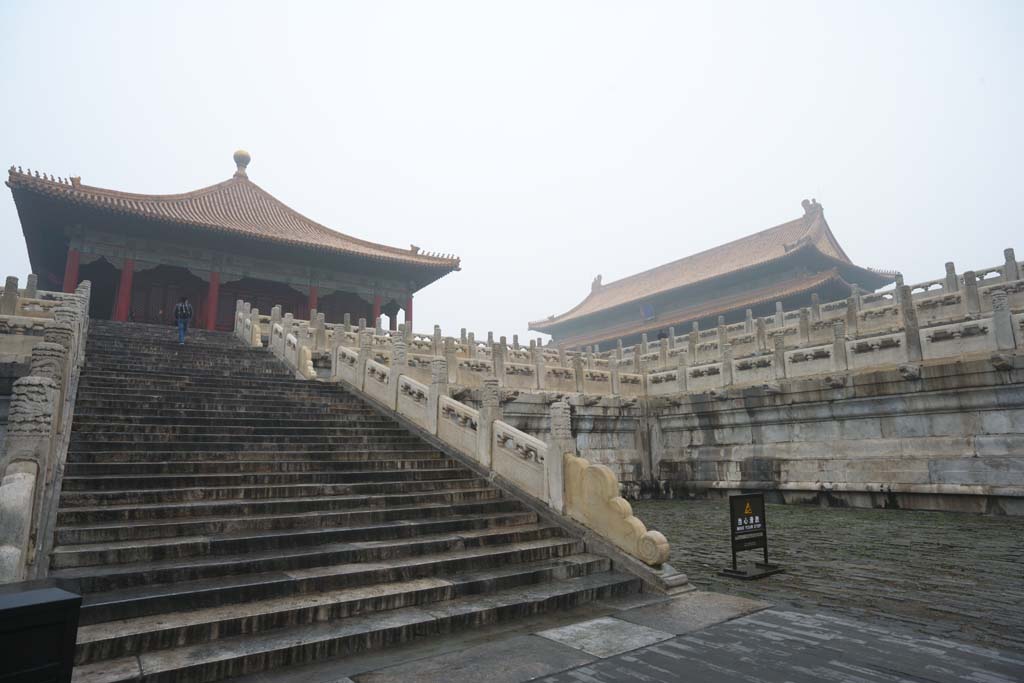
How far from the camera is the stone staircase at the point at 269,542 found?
4199mm

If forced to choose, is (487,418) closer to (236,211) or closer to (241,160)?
(236,211)

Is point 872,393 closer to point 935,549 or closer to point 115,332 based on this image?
point 935,549

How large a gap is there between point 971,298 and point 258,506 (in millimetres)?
17034

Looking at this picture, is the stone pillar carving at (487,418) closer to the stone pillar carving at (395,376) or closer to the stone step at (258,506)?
the stone step at (258,506)

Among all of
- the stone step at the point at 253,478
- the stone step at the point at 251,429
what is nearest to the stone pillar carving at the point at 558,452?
the stone step at the point at 253,478

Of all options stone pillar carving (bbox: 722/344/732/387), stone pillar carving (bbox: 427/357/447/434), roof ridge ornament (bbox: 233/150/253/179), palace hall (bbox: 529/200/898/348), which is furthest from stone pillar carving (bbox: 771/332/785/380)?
roof ridge ornament (bbox: 233/150/253/179)

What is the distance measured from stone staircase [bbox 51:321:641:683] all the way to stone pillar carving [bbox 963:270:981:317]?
44.9 ft

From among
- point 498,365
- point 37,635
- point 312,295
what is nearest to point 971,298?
point 498,365

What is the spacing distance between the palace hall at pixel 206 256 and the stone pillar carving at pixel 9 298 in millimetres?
11412

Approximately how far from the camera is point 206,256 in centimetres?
2489

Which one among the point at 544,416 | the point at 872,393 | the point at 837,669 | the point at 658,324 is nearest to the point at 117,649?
the point at 837,669

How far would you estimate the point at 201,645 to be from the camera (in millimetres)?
4105

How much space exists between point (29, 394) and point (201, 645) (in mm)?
2918

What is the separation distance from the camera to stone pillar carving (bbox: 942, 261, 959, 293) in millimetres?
16266
